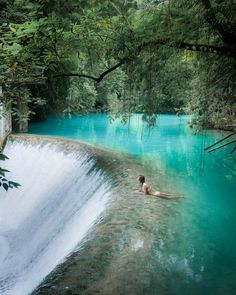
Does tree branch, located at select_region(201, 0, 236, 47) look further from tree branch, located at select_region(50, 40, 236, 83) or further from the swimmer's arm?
the swimmer's arm

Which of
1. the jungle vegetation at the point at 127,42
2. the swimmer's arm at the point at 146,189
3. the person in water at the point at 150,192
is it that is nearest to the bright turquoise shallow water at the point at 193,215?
the person in water at the point at 150,192

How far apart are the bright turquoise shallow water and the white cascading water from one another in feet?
4.86

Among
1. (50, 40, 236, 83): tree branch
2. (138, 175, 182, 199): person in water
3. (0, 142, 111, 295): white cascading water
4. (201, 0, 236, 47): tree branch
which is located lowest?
(0, 142, 111, 295): white cascading water

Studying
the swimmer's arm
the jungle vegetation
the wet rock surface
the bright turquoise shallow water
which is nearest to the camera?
the jungle vegetation

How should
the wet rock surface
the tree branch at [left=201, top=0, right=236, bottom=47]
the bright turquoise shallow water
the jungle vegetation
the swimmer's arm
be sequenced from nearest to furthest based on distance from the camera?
the jungle vegetation, the tree branch at [left=201, top=0, right=236, bottom=47], the wet rock surface, the bright turquoise shallow water, the swimmer's arm

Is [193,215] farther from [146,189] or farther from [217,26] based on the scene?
[217,26]

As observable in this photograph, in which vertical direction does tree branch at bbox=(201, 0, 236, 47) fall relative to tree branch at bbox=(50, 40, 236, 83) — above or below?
above

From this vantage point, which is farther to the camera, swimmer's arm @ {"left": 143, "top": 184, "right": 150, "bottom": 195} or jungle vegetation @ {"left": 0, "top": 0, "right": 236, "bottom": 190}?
swimmer's arm @ {"left": 143, "top": 184, "right": 150, "bottom": 195}

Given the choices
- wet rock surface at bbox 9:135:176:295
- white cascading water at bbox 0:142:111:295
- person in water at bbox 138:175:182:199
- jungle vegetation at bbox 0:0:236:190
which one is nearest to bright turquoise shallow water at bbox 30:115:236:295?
wet rock surface at bbox 9:135:176:295

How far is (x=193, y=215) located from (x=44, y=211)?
371 centimetres

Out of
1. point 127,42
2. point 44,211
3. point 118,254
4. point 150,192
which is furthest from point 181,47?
point 44,211

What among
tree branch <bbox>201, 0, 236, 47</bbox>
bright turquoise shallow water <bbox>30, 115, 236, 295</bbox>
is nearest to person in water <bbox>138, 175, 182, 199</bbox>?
bright turquoise shallow water <bbox>30, 115, 236, 295</bbox>

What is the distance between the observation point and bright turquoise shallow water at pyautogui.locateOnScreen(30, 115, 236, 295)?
17.6 ft

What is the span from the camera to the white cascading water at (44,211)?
24.0ft
